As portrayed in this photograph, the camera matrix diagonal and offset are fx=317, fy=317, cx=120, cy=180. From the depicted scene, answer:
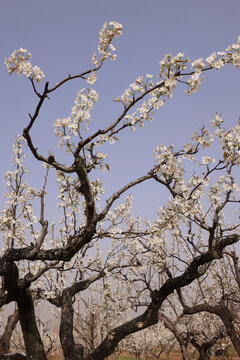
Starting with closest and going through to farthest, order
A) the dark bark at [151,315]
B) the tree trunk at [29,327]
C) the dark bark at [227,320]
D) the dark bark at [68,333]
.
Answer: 1. the dark bark at [151,315]
2. the tree trunk at [29,327]
3. the dark bark at [68,333]
4. the dark bark at [227,320]

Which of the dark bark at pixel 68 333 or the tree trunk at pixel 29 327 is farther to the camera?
the dark bark at pixel 68 333

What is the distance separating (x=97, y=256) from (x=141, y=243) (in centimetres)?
298

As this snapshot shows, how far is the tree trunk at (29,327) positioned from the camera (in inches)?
274

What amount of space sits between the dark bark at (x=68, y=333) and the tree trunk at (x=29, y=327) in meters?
0.52

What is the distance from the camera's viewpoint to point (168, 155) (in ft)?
21.8

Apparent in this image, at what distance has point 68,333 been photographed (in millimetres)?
7574

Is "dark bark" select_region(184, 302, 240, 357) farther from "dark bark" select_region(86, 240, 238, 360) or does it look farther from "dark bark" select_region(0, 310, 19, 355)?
"dark bark" select_region(0, 310, 19, 355)

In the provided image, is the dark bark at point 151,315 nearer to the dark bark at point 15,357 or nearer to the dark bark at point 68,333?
the dark bark at point 68,333

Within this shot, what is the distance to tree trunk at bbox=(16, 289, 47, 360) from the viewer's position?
6.96 m

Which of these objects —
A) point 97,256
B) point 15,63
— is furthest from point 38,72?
point 97,256

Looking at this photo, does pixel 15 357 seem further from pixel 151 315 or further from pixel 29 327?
pixel 151 315

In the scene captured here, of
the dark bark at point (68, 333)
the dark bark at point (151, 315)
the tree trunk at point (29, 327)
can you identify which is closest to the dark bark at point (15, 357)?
the tree trunk at point (29, 327)

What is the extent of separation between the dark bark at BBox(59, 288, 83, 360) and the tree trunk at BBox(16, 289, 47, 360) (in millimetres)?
518

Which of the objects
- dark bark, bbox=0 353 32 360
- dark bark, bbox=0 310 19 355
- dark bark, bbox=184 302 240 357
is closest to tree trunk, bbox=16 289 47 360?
dark bark, bbox=0 353 32 360
